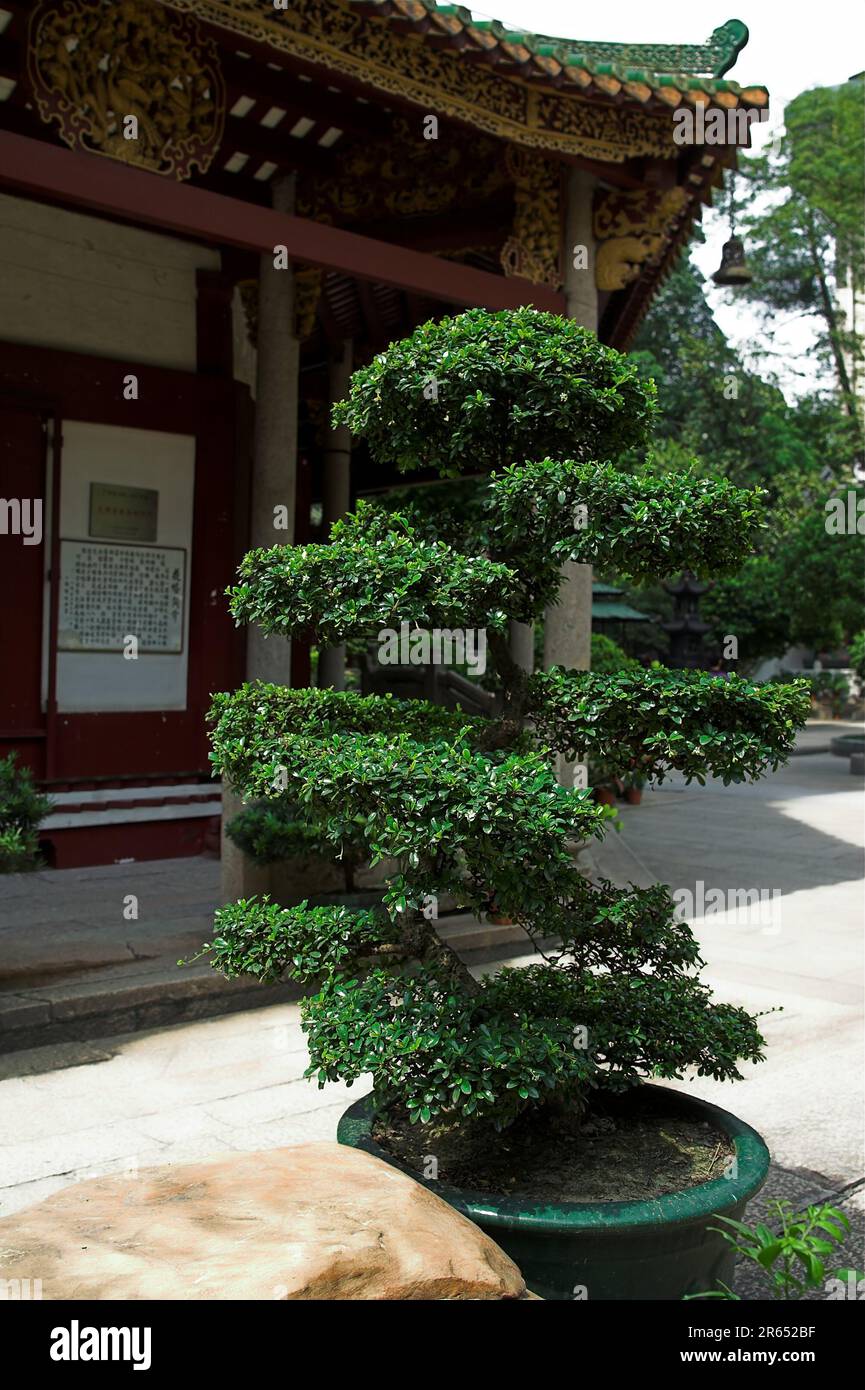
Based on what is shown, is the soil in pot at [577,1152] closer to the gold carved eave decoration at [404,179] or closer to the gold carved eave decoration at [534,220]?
the gold carved eave decoration at [534,220]

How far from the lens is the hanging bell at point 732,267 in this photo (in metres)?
10.7

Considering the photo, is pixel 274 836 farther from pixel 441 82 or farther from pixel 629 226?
pixel 629 226

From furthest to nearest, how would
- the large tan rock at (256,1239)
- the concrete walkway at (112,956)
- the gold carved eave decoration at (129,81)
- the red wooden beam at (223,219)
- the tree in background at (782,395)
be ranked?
the tree in background at (782,395) < the gold carved eave decoration at (129,81) < the concrete walkway at (112,956) < the red wooden beam at (223,219) < the large tan rock at (256,1239)

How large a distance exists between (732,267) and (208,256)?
15.6 ft

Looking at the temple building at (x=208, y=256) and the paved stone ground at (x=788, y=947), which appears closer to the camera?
the paved stone ground at (x=788, y=947)

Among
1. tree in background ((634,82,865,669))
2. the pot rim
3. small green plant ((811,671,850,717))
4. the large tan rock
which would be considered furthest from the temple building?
small green plant ((811,671,850,717))

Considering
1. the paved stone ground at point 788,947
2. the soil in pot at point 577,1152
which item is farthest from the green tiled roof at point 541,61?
the soil in pot at point 577,1152

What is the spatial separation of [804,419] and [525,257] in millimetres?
26506

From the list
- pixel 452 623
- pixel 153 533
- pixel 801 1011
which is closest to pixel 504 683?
pixel 452 623

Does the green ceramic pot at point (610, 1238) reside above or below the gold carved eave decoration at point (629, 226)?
below

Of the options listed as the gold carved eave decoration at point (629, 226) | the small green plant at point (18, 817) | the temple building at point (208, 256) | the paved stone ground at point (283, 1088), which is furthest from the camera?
the gold carved eave decoration at point (629, 226)

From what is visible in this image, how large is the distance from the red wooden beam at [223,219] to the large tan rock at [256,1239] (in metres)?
4.05

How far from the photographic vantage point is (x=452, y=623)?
115 inches

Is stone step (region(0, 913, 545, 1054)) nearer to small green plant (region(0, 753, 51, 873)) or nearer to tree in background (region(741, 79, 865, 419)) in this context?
small green plant (region(0, 753, 51, 873))
